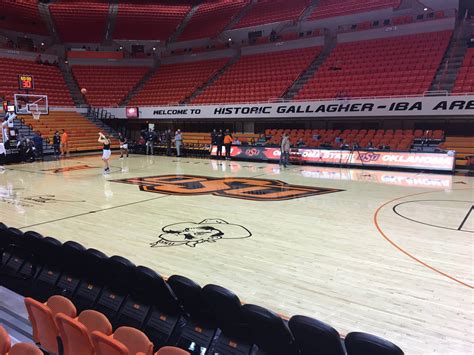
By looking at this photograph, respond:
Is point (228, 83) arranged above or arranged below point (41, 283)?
above

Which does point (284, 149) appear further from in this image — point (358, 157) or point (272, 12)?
point (272, 12)

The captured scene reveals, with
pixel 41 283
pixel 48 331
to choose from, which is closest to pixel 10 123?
pixel 41 283

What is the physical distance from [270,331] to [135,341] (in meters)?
0.92

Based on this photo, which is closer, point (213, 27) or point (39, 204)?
point (39, 204)

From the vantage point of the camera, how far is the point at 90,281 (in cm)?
402

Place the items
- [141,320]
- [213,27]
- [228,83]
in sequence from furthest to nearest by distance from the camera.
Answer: [213,27], [228,83], [141,320]

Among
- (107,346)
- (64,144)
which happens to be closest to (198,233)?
(107,346)

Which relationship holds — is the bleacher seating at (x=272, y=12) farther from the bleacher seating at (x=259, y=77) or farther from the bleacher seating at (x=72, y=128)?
the bleacher seating at (x=72, y=128)

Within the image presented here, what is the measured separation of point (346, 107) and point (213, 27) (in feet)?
52.4

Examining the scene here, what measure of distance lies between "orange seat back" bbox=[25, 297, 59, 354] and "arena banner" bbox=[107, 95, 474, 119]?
1652cm

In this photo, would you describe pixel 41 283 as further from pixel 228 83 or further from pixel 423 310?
pixel 228 83

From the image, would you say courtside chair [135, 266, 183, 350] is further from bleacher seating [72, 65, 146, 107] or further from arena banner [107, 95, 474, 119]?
bleacher seating [72, 65, 146, 107]

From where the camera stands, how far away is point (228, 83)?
25391 mm

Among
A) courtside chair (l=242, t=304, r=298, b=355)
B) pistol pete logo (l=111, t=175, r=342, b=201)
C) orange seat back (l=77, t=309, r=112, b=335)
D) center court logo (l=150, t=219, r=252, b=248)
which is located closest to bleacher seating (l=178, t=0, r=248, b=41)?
pistol pete logo (l=111, t=175, r=342, b=201)
